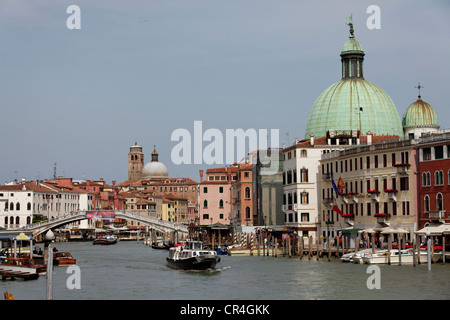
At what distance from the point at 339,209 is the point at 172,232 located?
31449mm

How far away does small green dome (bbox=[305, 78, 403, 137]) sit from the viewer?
5703cm

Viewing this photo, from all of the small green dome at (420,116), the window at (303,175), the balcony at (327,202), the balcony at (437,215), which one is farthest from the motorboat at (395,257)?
the small green dome at (420,116)

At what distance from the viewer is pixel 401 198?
4081cm

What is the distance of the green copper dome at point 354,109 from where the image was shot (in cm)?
5709

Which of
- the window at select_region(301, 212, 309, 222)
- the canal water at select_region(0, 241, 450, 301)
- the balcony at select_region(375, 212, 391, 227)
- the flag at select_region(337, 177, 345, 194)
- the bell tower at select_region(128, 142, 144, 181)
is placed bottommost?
the canal water at select_region(0, 241, 450, 301)

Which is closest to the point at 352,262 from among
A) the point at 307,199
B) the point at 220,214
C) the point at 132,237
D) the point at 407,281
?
the point at 407,281

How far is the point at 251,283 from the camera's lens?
96.6ft

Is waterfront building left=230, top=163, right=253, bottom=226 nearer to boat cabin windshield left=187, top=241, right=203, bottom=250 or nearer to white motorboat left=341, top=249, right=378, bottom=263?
boat cabin windshield left=187, top=241, right=203, bottom=250

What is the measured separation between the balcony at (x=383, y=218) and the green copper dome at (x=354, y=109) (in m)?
15.1

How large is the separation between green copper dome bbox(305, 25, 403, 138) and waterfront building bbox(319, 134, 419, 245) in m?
8.68

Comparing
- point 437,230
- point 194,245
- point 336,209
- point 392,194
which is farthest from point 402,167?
point 194,245

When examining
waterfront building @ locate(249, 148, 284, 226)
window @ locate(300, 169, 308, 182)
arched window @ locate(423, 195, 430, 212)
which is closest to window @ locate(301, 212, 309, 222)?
window @ locate(300, 169, 308, 182)

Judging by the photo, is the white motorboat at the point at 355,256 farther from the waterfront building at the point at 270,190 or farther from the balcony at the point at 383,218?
the waterfront building at the point at 270,190
